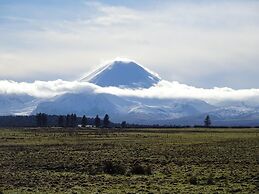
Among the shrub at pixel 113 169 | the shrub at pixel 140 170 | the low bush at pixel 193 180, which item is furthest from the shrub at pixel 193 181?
the shrub at pixel 113 169

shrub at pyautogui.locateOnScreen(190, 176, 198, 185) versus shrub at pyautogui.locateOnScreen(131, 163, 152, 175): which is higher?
shrub at pyautogui.locateOnScreen(131, 163, 152, 175)

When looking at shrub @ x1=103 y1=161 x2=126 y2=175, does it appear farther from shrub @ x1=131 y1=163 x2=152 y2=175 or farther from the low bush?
the low bush

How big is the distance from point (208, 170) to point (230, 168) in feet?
6.59

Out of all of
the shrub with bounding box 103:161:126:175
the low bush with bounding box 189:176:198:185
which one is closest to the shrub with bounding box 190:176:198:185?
the low bush with bounding box 189:176:198:185

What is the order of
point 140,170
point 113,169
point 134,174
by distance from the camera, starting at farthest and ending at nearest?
1. point 113,169
2. point 140,170
3. point 134,174

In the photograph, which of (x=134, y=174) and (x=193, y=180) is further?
(x=134, y=174)

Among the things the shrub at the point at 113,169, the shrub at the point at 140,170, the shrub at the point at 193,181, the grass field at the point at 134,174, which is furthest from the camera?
the shrub at the point at 113,169

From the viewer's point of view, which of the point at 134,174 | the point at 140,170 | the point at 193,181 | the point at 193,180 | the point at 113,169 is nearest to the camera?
the point at 193,181

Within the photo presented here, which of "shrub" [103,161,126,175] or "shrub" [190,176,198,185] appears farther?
"shrub" [103,161,126,175]

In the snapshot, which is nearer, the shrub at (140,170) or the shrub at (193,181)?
the shrub at (193,181)

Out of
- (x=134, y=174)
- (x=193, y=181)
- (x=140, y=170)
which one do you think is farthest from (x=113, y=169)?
(x=193, y=181)

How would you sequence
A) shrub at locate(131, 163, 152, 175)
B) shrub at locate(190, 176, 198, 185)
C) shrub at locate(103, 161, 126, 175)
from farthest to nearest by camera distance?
shrub at locate(103, 161, 126, 175), shrub at locate(131, 163, 152, 175), shrub at locate(190, 176, 198, 185)

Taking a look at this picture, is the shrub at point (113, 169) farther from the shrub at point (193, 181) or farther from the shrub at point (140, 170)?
the shrub at point (193, 181)

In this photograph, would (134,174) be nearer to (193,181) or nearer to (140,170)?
(140,170)
